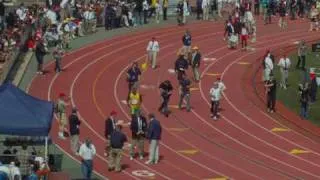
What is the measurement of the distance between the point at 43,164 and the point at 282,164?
7.82 m

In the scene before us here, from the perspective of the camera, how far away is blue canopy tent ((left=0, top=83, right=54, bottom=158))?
24.0 meters

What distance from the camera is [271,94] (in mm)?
33469

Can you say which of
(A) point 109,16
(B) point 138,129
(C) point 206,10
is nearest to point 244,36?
(A) point 109,16

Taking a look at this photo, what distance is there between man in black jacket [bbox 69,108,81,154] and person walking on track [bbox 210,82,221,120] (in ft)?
19.9

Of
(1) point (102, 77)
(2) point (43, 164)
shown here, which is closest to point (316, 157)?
(2) point (43, 164)

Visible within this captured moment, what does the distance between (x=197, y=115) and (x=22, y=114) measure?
993cm

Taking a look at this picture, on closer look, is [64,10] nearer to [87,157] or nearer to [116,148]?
[116,148]

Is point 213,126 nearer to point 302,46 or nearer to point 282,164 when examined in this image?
point 282,164

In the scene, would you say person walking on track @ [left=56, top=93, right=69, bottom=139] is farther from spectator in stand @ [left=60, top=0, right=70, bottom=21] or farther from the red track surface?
spectator in stand @ [left=60, top=0, right=70, bottom=21]

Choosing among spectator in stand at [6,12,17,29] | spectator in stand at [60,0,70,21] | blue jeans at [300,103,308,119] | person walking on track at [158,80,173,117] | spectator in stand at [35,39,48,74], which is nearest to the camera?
person walking on track at [158,80,173,117]

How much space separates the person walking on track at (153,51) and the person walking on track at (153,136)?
480 inches

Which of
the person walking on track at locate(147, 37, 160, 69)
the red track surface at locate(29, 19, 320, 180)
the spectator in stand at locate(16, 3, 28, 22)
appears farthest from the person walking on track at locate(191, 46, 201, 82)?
the spectator in stand at locate(16, 3, 28, 22)

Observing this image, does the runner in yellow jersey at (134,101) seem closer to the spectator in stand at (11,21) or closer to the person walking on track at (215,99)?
the person walking on track at (215,99)

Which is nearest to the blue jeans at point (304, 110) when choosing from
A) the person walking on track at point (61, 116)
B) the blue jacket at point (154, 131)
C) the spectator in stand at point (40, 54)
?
the blue jacket at point (154, 131)
